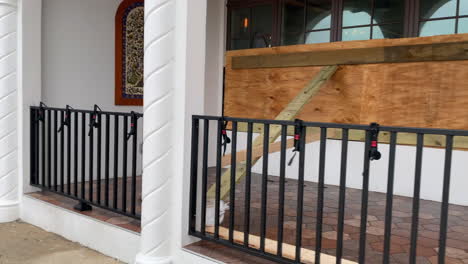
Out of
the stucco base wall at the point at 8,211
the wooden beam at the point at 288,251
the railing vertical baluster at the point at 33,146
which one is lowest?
the stucco base wall at the point at 8,211

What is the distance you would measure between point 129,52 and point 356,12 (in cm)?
278

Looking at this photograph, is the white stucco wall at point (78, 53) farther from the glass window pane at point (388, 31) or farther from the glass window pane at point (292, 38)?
the glass window pane at point (388, 31)

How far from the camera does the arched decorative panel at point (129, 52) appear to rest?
4.64 m

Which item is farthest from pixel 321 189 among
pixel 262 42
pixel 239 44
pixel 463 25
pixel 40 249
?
pixel 239 44

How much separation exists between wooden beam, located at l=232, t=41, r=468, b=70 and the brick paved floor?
56.3 inches

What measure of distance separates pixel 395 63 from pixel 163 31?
281cm

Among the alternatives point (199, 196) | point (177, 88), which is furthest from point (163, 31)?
point (199, 196)

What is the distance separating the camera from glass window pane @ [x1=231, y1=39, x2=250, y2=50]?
19.0 feet

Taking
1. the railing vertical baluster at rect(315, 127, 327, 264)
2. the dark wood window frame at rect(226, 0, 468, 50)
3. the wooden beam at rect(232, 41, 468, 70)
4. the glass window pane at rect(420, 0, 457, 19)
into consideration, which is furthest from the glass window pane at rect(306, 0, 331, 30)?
the railing vertical baluster at rect(315, 127, 327, 264)

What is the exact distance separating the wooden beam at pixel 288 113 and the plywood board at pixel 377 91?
30 centimetres

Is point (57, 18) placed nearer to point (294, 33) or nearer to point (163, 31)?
point (163, 31)

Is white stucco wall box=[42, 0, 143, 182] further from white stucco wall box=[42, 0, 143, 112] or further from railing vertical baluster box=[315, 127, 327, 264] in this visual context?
railing vertical baluster box=[315, 127, 327, 264]

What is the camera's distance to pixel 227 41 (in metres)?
5.94

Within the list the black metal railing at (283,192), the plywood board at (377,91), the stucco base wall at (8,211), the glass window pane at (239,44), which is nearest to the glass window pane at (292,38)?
the plywood board at (377,91)
